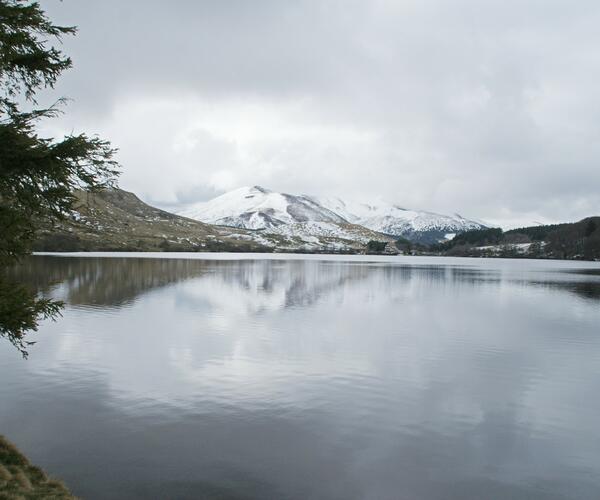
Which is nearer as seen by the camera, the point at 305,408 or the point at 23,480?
the point at 23,480

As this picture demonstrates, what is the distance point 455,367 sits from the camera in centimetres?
3256

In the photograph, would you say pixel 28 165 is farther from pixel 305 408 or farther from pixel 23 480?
pixel 305 408

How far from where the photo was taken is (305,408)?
2331 centimetres

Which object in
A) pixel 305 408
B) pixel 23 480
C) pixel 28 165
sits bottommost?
pixel 305 408

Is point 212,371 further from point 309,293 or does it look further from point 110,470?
point 309,293

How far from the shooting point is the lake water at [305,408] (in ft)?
53.7

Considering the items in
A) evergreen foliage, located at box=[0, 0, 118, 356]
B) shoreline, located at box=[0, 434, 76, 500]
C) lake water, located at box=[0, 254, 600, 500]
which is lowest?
lake water, located at box=[0, 254, 600, 500]

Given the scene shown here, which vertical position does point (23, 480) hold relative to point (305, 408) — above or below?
above

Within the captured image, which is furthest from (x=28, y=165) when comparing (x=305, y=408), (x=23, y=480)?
(x=305, y=408)

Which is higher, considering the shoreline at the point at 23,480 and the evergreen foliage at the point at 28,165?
the evergreen foliage at the point at 28,165

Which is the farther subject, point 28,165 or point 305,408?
point 305,408

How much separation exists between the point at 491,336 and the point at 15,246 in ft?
131

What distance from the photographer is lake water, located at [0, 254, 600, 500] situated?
645 inches

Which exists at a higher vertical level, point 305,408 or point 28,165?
point 28,165
